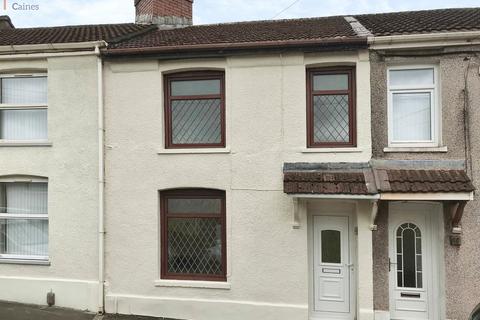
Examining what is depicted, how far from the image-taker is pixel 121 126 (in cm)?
781

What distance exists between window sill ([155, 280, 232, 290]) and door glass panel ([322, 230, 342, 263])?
6.22ft

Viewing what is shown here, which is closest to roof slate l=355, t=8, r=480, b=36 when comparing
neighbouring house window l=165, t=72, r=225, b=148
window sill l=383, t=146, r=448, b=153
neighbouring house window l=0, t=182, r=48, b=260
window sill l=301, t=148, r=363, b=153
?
window sill l=383, t=146, r=448, b=153

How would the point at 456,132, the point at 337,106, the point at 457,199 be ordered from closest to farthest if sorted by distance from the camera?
1. the point at 457,199
2. the point at 456,132
3. the point at 337,106

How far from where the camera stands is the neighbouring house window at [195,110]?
25.3 feet

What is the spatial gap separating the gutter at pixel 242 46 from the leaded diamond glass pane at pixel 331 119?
97 cm

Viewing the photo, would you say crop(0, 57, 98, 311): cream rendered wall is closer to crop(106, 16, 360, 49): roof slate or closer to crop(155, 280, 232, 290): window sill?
crop(106, 16, 360, 49): roof slate

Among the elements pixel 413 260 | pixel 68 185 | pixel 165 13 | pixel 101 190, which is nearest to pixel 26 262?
pixel 68 185

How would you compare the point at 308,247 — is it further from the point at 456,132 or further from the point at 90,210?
the point at 90,210

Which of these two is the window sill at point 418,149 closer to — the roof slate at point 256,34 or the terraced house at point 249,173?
the terraced house at point 249,173

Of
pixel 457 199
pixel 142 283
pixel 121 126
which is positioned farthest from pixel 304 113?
pixel 142 283

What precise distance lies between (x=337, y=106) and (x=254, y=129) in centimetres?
161

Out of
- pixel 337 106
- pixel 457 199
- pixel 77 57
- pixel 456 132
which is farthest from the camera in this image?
pixel 77 57

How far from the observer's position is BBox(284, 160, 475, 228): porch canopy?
645cm

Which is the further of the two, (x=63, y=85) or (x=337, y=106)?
(x=63, y=85)
